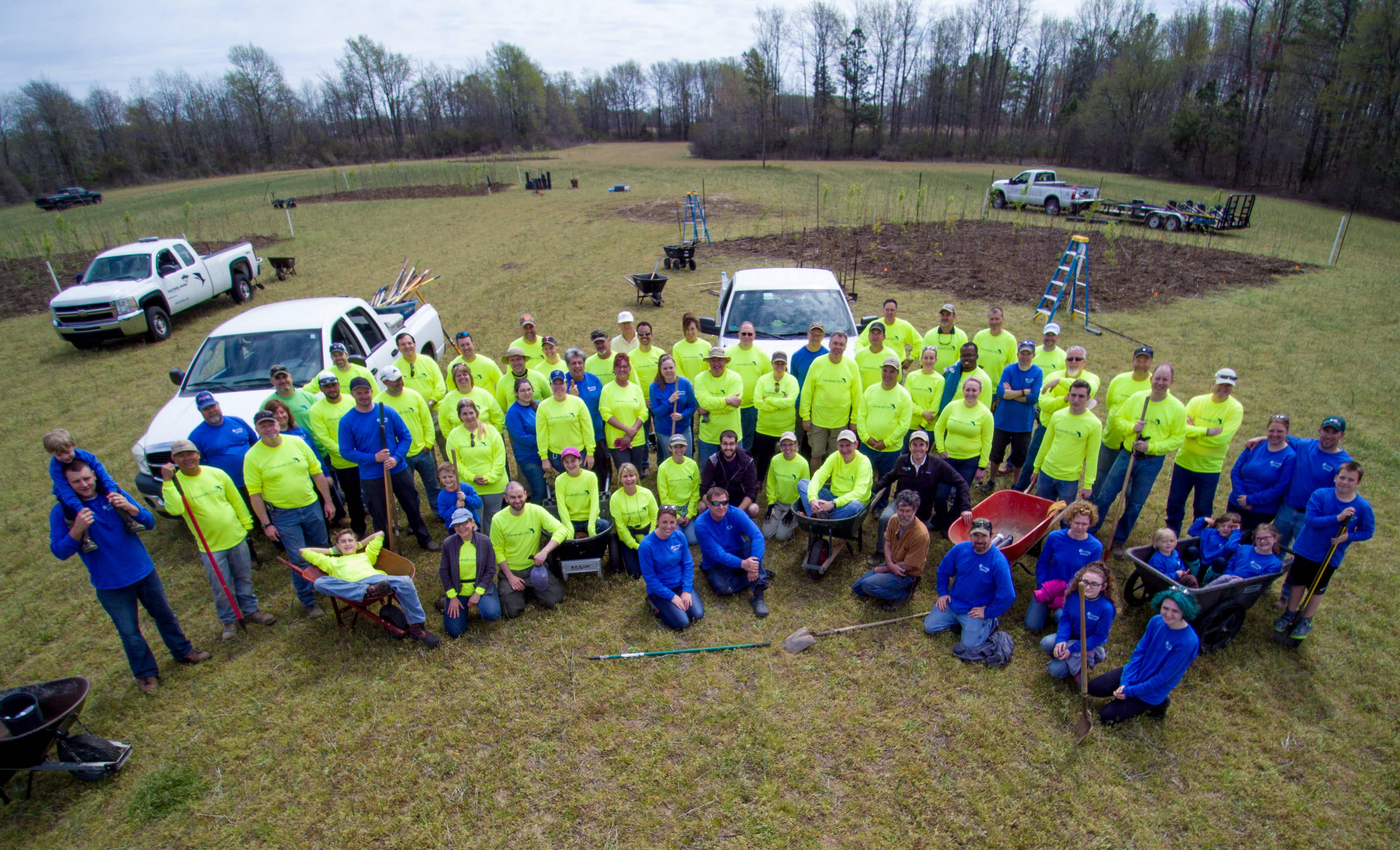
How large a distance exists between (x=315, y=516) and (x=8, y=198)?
58.7m

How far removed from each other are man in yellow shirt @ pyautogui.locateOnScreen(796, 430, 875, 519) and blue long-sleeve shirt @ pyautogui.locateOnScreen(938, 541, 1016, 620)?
102cm

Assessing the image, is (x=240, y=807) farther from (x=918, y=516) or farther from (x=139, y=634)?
(x=918, y=516)

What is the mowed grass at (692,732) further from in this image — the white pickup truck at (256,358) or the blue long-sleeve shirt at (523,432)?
the blue long-sleeve shirt at (523,432)

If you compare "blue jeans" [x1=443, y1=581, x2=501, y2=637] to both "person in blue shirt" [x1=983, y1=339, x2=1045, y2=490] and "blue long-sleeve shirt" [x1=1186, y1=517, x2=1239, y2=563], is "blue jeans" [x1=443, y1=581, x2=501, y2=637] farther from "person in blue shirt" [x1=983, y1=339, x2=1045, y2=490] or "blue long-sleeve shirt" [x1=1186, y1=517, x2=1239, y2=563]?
"blue long-sleeve shirt" [x1=1186, y1=517, x2=1239, y2=563]

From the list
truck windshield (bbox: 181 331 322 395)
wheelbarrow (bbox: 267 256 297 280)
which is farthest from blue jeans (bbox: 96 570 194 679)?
wheelbarrow (bbox: 267 256 297 280)

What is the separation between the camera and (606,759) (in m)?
4.45

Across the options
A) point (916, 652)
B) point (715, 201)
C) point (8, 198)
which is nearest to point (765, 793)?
point (916, 652)

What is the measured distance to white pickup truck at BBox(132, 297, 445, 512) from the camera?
6820 millimetres

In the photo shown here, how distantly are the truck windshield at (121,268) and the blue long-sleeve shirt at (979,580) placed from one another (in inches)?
673

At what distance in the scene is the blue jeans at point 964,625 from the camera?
521 centimetres

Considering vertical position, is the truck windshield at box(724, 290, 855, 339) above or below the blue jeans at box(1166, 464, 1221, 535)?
above

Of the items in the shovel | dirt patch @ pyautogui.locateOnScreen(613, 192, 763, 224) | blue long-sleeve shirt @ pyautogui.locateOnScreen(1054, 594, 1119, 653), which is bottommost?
the shovel

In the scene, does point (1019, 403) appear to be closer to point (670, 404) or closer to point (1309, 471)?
point (1309, 471)

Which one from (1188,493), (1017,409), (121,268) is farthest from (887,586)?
(121,268)
